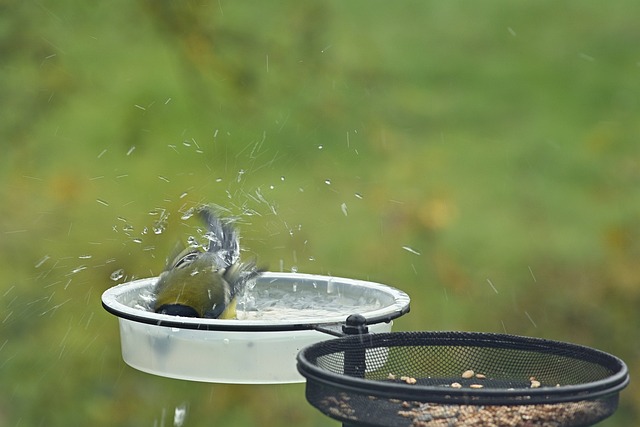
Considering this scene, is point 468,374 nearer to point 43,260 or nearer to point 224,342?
point 224,342

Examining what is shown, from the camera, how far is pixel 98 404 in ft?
9.62

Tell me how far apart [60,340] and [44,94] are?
730 millimetres

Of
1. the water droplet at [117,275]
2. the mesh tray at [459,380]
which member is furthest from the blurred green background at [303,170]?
the mesh tray at [459,380]

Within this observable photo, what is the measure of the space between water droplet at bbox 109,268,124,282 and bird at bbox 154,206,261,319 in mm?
543

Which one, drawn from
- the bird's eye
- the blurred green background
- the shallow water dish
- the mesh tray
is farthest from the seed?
the blurred green background

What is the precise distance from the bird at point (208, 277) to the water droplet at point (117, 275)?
0.54m

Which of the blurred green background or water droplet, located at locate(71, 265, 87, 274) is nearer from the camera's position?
water droplet, located at locate(71, 265, 87, 274)

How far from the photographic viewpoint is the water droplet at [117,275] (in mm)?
2780

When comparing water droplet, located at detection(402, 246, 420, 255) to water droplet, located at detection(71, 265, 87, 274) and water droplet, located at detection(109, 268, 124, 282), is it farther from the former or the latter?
water droplet, located at detection(71, 265, 87, 274)

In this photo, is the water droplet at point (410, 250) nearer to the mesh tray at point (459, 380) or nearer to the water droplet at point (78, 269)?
the water droplet at point (78, 269)

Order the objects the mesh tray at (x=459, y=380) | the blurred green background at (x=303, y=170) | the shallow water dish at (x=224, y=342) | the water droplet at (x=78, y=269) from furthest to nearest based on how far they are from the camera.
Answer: the blurred green background at (x=303, y=170)
the water droplet at (x=78, y=269)
the shallow water dish at (x=224, y=342)
the mesh tray at (x=459, y=380)

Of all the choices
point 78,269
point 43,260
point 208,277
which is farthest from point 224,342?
point 43,260

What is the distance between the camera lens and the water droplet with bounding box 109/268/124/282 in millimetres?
2780

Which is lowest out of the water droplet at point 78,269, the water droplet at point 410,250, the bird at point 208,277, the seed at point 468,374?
the water droplet at point 410,250
